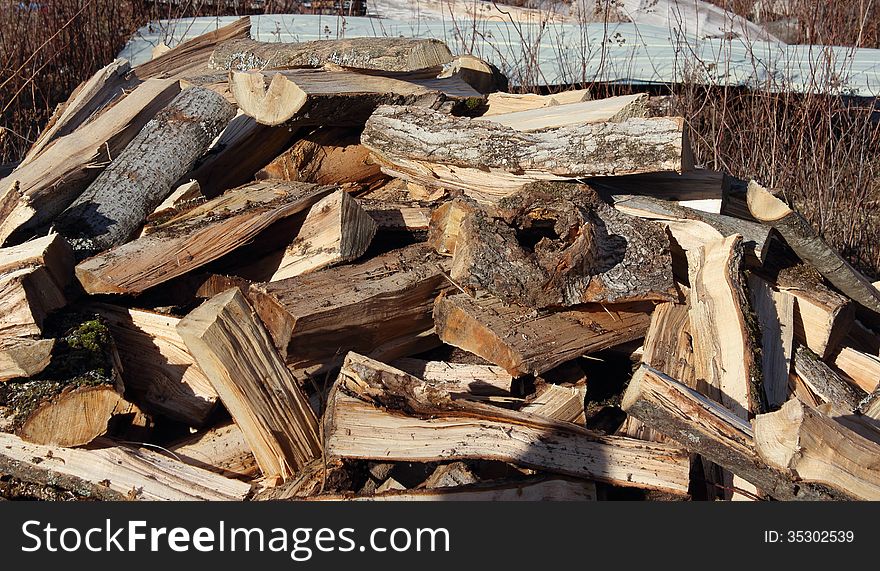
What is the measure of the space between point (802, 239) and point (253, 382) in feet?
7.83

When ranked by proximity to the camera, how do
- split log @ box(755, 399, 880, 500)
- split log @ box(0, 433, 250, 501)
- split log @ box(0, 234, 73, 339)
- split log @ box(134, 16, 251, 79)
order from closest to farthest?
split log @ box(755, 399, 880, 500), split log @ box(0, 433, 250, 501), split log @ box(0, 234, 73, 339), split log @ box(134, 16, 251, 79)

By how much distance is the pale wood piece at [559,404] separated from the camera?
2.77 m

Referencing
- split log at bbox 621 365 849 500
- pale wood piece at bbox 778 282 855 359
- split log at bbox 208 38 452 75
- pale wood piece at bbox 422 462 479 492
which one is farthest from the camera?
split log at bbox 208 38 452 75

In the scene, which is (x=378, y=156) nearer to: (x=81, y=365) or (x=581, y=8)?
(x=81, y=365)

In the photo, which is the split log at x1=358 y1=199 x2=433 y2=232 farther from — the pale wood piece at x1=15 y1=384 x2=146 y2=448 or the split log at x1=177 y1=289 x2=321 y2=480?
the pale wood piece at x1=15 y1=384 x2=146 y2=448

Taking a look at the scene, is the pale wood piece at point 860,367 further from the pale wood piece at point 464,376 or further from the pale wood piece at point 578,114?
the pale wood piece at point 464,376

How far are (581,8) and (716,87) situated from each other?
10.4ft

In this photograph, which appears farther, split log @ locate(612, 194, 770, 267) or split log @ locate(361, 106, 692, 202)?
→ split log @ locate(612, 194, 770, 267)

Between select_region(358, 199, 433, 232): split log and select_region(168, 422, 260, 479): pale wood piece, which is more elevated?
select_region(358, 199, 433, 232): split log

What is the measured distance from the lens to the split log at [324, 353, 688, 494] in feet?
8.32

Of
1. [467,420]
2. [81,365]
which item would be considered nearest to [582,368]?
[467,420]

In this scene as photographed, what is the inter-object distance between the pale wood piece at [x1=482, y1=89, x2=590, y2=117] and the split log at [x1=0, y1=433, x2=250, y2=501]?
231cm

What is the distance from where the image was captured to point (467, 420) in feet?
8.50

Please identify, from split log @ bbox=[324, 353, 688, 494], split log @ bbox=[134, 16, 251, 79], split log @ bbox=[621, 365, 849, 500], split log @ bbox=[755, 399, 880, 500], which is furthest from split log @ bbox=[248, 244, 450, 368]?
split log @ bbox=[134, 16, 251, 79]
